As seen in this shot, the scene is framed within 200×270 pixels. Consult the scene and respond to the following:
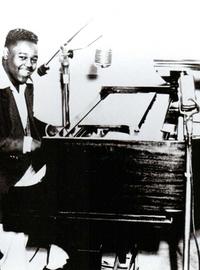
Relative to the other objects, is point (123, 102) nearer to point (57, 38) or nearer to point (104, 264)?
point (57, 38)

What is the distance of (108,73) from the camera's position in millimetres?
2594

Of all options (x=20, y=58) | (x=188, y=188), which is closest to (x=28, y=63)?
(x=20, y=58)

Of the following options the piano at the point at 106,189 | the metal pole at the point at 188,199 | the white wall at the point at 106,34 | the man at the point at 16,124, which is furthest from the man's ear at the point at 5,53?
the metal pole at the point at 188,199

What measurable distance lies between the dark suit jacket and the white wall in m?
0.42

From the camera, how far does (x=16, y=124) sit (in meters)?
1.83

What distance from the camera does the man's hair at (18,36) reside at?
192 centimetres

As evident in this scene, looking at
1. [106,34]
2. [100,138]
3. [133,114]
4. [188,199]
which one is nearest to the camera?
[188,199]

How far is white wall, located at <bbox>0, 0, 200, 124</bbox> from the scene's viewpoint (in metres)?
1.99

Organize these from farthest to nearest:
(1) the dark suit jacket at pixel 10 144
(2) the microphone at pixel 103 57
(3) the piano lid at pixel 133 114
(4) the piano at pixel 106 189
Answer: (2) the microphone at pixel 103 57
(3) the piano lid at pixel 133 114
(1) the dark suit jacket at pixel 10 144
(4) the piano at pixel 106 189

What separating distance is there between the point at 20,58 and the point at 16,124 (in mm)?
337

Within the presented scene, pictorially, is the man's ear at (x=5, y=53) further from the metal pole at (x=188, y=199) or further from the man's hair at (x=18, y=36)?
the metal pole at (x=188, y=199)

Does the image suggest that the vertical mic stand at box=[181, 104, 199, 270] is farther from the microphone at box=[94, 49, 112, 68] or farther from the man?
the microphone at box=[94, 49, 112, 68]

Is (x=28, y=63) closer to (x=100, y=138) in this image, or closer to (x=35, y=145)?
(x=35, y=145)

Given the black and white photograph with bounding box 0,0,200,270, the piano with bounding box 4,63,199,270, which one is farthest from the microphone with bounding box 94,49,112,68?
the piano with bounding box 4,63,199,270
